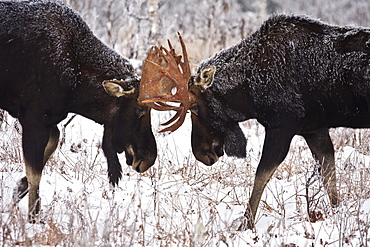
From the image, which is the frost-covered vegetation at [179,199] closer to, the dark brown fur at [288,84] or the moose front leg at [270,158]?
the moose front leg at [270,158]

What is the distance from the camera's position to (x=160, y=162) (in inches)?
287

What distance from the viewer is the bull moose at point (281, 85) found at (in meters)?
5.70

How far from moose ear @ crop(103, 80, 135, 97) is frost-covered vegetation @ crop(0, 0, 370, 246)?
1.01 m

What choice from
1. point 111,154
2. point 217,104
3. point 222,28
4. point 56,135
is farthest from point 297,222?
point 222,28

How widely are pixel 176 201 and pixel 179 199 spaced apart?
0.08 m

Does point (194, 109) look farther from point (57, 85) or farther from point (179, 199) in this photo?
point (57, 85)

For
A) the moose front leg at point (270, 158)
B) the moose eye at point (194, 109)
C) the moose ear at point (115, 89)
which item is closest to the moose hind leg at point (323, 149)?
the moose front leg at point (270, 158)

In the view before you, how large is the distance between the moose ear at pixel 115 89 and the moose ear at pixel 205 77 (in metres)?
0.69

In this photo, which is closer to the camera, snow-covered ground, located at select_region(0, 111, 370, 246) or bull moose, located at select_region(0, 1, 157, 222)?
snow-covered ground, located at select_region(0, 111, 370, 246)

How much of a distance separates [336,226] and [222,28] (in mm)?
9901

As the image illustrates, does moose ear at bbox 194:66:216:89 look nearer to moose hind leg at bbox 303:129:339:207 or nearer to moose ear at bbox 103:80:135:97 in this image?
moose ear at bbox 103:80:135:97

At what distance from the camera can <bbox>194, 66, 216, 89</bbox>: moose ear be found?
19.3ft

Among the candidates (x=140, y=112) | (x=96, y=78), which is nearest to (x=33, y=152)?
(x=96, y=78)

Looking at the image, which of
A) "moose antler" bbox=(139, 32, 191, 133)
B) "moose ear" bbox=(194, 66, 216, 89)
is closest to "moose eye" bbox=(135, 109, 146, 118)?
"moose antler" bbox=(139, 32, 191, 133)
